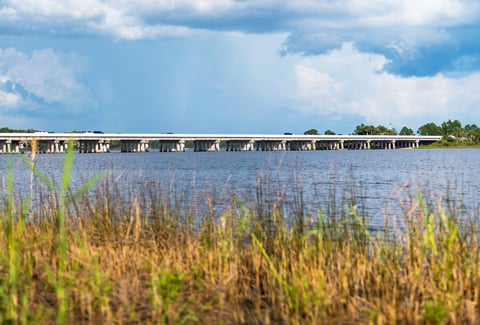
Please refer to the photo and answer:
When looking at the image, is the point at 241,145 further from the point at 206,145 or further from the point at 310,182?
the point at 310,182

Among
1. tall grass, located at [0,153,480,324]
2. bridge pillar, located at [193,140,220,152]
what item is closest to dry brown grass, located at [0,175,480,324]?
tall grass, located at [0,153,480,324]

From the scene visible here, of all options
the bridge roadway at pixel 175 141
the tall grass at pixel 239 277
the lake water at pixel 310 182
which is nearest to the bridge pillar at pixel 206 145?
the bridge roadway at pixel 175 141

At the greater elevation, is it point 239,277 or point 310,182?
point 239,277

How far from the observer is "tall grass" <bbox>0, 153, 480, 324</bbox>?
6.76 m

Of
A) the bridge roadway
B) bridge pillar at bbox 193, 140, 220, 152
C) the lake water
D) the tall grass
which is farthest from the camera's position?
bridge pillar at bbox 193, 140, 220, 152

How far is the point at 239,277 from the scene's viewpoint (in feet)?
27.3

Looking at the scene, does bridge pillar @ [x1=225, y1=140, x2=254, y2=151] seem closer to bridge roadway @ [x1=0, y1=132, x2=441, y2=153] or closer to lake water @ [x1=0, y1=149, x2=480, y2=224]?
bridge roadway @ [x1=0, y1=132, x2=441, y2=153]

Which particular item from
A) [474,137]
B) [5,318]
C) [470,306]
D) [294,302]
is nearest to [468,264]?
[470,306]

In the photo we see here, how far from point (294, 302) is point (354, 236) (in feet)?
9.62

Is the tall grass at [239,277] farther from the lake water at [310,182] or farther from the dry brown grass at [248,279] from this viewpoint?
the lake water at [310,182]

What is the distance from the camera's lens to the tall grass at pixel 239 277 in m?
6.76

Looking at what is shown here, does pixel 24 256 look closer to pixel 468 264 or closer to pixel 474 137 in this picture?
pixel 468 264

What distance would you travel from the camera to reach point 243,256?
8883 millimetres

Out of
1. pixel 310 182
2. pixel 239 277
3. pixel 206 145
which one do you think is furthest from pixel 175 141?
pixel 239 277
